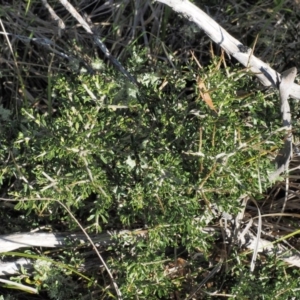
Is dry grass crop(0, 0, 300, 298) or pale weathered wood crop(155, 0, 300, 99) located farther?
dry grass crop(0, 0, 300, 298)

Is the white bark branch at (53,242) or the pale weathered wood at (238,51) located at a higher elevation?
the pale weathered wood at (238,51)

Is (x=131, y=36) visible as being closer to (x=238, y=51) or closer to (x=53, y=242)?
(x=238, y=51)

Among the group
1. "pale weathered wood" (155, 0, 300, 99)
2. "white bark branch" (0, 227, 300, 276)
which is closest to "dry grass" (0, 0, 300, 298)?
"white bark branch" (0, 227, 300, 276)

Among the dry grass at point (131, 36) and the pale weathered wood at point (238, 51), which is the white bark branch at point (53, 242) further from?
the pale weathered wood at point (238, 51)

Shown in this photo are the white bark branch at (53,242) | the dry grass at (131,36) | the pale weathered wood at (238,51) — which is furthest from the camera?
the dry grass at (131,36)

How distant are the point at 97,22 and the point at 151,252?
44.2 inches

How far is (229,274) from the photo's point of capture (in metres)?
2.14

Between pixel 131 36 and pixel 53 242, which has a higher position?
pixel 131 36

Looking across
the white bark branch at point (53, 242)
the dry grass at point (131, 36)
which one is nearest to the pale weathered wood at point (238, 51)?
the dry grass at point (131, 36)

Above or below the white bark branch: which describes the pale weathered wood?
above

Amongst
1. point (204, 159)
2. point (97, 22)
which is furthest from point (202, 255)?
point (97, 22)

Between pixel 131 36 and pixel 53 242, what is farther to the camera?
pixel 131 36

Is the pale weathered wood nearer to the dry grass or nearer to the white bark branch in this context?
the dry grass

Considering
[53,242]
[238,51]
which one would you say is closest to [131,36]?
[238,51]
